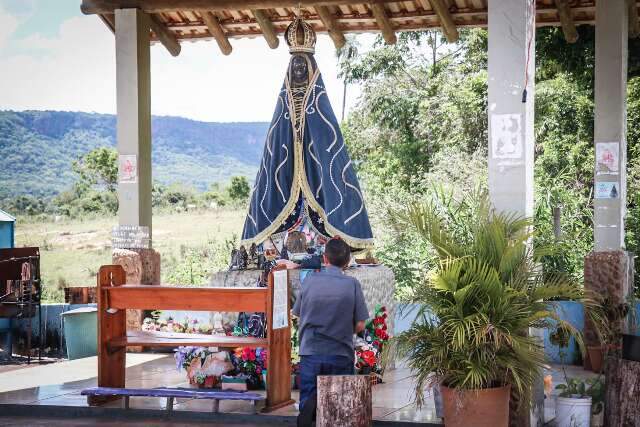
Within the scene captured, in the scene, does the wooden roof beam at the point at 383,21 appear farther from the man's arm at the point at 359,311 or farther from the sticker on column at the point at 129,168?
the man's arm at the point at 359,311

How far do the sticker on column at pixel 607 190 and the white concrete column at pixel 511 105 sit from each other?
2841 mm

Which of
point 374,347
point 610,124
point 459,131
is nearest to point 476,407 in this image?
point 374,347

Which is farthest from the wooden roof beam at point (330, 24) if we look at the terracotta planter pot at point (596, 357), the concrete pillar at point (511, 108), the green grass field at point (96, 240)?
the green grass field at point (96, 240)

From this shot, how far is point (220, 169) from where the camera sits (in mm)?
35875

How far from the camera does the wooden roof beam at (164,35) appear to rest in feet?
36.8

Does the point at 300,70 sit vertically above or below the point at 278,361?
above

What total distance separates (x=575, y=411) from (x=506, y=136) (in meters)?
2.03

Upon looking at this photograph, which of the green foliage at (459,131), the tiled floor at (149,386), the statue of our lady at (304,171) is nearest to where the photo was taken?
the tiled floor at (149,386)

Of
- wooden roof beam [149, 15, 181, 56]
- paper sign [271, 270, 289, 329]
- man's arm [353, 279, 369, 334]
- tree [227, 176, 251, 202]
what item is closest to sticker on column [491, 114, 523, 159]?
man's arm [353, 279, 369, 334]

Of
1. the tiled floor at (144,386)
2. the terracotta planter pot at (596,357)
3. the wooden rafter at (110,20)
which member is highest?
the wooden rafter at (110,20)

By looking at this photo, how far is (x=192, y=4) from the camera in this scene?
34.2 ft

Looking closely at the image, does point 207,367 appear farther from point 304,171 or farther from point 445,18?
point 445,18

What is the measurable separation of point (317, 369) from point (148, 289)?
6.63ft

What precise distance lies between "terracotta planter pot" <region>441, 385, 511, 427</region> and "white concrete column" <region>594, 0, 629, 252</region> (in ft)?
12.5
